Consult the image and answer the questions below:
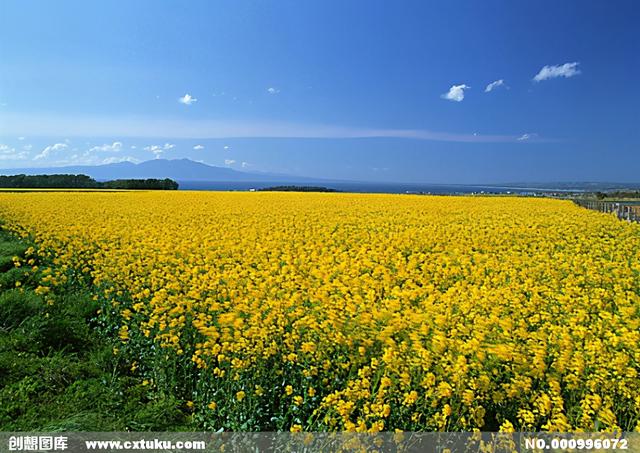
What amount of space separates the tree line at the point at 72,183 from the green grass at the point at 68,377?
54.4 m

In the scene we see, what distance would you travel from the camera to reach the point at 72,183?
199 feet

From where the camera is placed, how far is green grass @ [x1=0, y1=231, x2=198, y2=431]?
4.33 m

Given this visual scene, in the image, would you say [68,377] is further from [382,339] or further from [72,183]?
[72,183]

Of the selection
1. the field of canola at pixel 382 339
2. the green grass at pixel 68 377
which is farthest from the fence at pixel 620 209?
the green grass at pixel 68 377

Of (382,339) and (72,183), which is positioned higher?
(72,183)

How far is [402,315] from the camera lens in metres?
5.02

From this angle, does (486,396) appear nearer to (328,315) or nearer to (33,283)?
(328,315)

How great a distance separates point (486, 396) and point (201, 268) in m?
4.72

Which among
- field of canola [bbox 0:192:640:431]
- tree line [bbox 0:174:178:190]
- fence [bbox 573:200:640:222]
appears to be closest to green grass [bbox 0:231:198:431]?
field of canola [bbox 0:192:640:431]

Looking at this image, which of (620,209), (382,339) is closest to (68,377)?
(382,339)

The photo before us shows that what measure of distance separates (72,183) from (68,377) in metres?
62.7

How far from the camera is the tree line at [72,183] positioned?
191ft

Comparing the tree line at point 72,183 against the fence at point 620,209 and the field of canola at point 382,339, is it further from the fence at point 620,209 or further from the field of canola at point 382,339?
the field of canola at point 382,339

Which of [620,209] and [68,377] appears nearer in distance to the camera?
[68,377]
